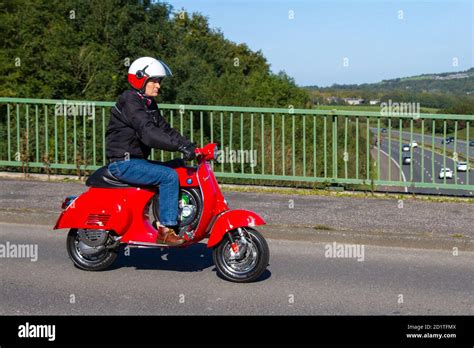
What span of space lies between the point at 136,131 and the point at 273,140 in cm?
617

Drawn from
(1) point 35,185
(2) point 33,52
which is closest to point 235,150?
(1) point 35,185

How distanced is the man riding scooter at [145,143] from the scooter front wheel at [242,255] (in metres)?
0.41

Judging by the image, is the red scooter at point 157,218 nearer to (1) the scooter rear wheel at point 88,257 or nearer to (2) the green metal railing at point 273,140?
(1) the scooter rear wheel at point 88,257

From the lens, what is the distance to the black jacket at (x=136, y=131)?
23.7 ft

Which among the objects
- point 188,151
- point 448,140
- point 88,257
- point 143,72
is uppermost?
point 143,72

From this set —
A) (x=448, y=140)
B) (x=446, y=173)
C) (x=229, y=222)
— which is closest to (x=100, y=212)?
(x=229, y=222)

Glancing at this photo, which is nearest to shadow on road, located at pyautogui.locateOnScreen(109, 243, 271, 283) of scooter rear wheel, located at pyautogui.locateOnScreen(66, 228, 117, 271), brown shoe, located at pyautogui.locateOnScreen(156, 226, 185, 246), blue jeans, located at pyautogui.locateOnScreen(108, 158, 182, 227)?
scooter rear wheel, located at pyautogui.locateOnScreen(66, 228, 117, 271)

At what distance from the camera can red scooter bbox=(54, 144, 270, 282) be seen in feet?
23.5

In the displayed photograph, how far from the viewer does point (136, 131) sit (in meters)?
7.42

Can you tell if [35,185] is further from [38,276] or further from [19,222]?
[38,276]

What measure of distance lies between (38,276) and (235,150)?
7447mm

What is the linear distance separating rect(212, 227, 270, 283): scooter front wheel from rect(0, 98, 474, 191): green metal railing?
522 cm

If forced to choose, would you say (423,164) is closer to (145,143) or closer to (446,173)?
(446,173)

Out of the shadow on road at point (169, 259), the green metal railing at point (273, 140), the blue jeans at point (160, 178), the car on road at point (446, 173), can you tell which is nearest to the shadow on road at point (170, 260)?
the shadow on road at point (169, 259)
